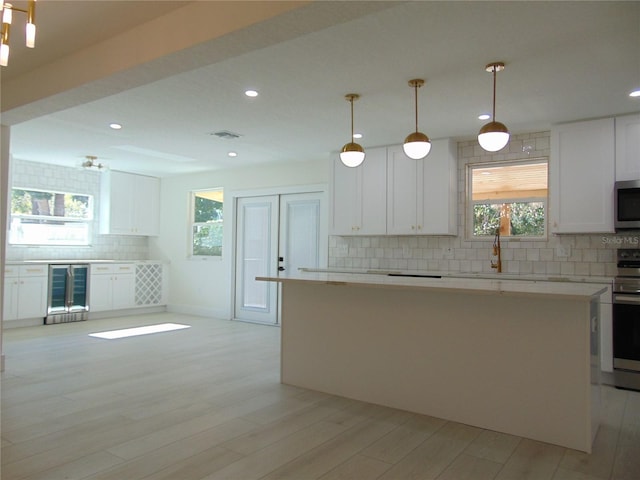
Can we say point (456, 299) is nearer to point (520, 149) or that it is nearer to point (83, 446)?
point (83, 446)

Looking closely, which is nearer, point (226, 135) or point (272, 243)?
point (226, 135)

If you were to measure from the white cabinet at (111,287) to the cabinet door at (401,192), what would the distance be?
4.63 metres

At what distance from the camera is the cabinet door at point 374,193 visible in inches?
227

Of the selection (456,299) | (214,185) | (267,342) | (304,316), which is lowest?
(267,342)

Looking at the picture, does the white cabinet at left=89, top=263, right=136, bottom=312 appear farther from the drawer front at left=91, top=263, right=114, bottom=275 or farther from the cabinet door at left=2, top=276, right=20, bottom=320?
the cabinet door at left=2, top=276, right=20, bottom=320

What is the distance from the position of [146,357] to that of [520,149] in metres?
4.58

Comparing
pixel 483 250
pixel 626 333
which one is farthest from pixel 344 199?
pixel 626 333

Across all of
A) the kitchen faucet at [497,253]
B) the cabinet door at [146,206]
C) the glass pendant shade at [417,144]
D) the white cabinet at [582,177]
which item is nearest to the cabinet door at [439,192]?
the kitchen faucet at [497,253]

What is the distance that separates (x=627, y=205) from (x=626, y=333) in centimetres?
116

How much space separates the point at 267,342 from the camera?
5.66m

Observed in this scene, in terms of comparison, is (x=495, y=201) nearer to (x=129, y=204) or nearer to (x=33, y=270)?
(x=129, y=204)


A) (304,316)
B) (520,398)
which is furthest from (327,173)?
(520,398)

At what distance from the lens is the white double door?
6738mm

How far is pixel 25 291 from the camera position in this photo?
6.56m
